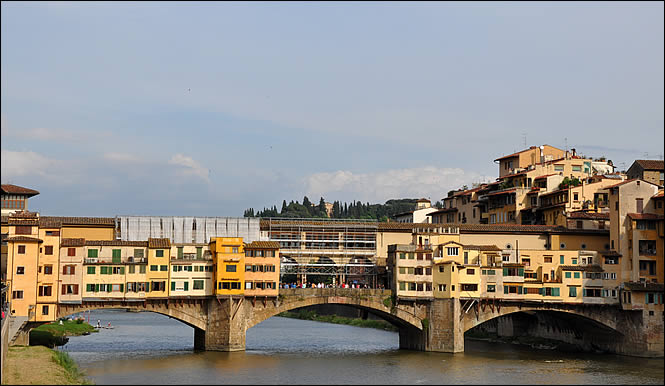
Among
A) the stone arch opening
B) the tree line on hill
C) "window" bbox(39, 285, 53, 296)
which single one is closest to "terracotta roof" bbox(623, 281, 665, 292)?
the stone arch opening

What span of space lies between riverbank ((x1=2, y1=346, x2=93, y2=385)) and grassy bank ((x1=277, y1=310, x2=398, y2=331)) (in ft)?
143

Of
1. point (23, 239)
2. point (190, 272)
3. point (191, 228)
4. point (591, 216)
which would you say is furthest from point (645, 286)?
A: point (23, 239)

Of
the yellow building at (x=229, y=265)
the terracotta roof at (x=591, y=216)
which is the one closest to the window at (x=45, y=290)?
the yellow building at (x=229, y=265)

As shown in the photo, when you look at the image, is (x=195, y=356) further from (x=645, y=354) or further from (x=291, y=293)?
(x=645, y=354)

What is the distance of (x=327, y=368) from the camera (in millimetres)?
54656

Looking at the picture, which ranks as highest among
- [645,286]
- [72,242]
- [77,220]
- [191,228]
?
[77,220]

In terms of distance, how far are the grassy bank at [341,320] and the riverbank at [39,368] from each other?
4352 centimetres

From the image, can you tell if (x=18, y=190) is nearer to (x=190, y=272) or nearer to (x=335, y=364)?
(x=190, y=272)

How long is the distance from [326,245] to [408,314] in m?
9.84

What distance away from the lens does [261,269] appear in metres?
63.4

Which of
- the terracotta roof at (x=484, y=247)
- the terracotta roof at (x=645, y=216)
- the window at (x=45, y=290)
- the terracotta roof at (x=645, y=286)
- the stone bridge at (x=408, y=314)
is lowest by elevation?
the stone bridge at (x=408, y=314)

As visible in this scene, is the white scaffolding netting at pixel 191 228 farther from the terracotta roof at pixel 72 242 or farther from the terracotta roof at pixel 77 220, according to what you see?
the terracotta roof at pixel 72 242

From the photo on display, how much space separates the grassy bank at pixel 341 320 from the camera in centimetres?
9216

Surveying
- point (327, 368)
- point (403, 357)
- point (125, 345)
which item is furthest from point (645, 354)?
point (125, 345)
